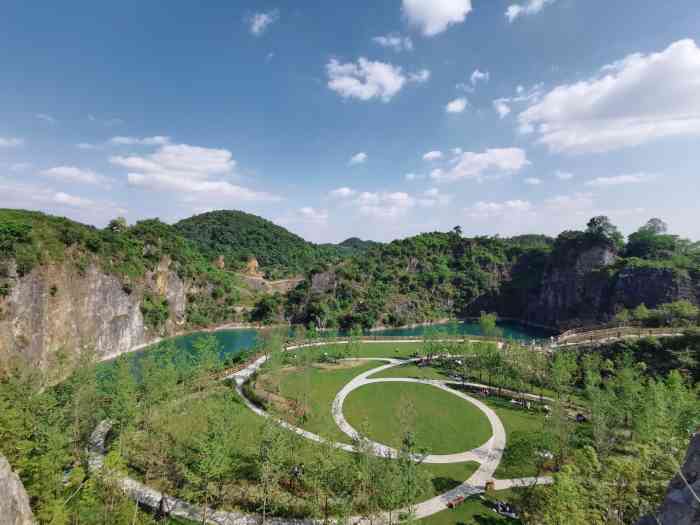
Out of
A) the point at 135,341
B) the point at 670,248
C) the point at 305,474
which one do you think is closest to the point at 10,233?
the point at 135,341

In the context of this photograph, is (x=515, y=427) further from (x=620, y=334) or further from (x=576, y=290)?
(x=576, y=290)

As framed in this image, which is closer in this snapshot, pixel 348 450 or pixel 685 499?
pixel 685 499

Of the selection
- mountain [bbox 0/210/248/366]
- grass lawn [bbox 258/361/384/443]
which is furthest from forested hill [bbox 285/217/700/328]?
grass lawn [bbox 258/361/384/443]

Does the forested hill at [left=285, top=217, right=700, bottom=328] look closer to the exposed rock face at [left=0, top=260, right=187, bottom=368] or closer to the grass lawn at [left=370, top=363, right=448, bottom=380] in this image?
the grass lawn at [left=370, top=363, right=448, bottom=380]

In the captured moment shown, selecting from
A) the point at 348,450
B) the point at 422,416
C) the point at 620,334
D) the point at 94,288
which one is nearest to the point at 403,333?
the point at 620,334

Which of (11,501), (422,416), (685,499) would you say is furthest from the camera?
(422,416)
